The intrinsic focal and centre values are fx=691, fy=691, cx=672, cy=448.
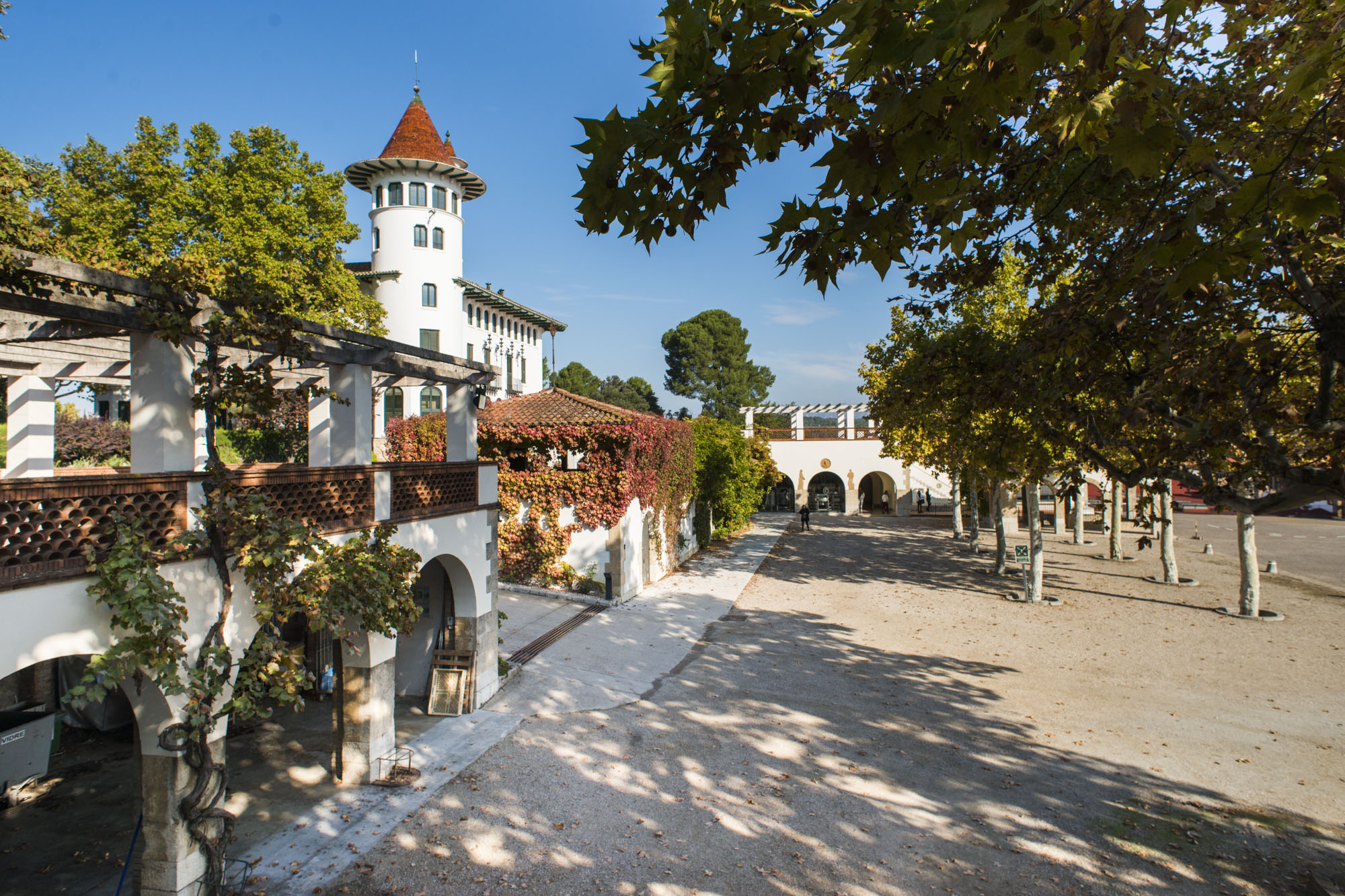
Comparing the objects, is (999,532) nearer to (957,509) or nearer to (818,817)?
(957,509)

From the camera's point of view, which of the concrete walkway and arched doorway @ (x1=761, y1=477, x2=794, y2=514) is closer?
the concrete walkway

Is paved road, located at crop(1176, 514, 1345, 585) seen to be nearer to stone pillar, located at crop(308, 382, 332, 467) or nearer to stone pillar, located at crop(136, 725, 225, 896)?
stone pillar, located at crop(308, 382, 332, 467)

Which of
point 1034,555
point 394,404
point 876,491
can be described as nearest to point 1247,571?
point 1034,555

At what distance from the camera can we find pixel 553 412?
60.3 ft

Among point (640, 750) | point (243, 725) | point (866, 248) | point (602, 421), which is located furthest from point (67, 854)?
point (602, 421)

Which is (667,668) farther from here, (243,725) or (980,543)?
(980,543)

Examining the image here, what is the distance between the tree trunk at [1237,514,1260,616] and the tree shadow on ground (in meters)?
9.99

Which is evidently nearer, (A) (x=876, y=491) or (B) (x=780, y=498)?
(B) (x=780, y=498)

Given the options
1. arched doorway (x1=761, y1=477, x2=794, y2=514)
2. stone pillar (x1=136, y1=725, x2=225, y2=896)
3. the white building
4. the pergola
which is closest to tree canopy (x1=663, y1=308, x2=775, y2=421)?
arched doorway (x1=761, y1=477, x2=794, y2=514)

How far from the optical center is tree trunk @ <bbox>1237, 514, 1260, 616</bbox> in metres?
16.1

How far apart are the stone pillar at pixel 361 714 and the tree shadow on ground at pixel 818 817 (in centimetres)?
108

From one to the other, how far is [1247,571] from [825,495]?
29.6 metres

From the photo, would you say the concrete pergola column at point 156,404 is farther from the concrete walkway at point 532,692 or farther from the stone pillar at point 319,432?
the stone pillar at point 319,432

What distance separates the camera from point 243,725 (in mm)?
9859
